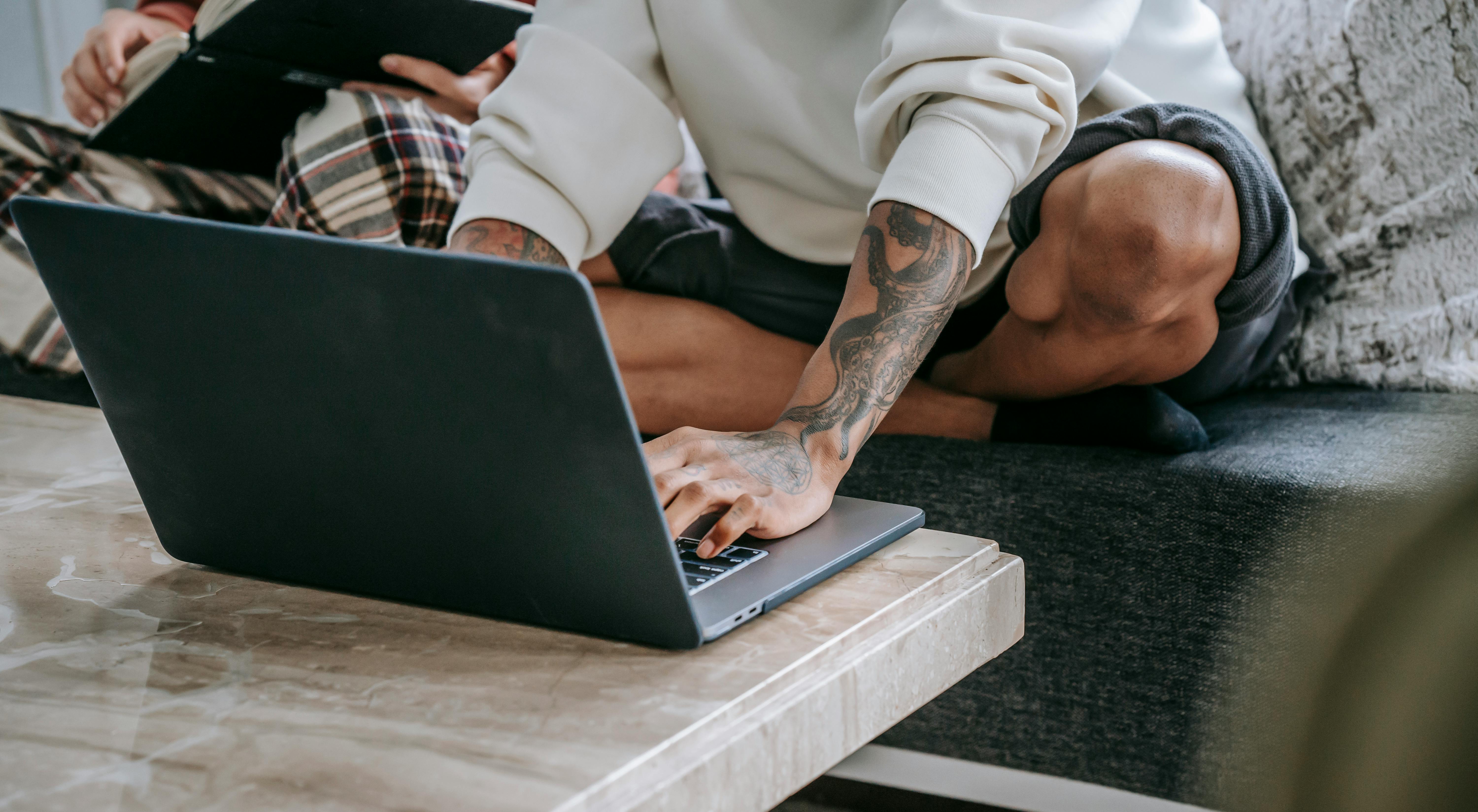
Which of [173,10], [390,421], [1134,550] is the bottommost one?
[1134,550]

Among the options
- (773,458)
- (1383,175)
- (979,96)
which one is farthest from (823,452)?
(1383,175)

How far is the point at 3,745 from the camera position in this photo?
32cm

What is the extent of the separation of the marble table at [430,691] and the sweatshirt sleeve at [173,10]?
118 cm

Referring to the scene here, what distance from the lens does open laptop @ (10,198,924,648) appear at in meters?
0.34

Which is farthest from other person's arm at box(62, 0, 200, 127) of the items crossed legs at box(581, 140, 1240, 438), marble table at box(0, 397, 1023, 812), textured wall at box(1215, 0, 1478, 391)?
textured wall at box(1215, 0, 1478, 391)

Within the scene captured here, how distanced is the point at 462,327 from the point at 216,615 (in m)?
0.20

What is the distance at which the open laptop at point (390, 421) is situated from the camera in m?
0.34

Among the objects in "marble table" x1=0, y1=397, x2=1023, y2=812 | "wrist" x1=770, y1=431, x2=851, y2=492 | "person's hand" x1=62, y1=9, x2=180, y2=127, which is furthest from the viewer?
"person's hand" x1=62, y1=9, x2=180, y2=127

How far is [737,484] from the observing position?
0.50m

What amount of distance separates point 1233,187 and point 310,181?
0.96 meters

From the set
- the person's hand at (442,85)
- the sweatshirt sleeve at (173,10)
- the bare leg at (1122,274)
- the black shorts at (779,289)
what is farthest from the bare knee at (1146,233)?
the sweatshirt sleeve at (173,10)

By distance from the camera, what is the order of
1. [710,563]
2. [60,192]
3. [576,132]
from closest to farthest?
[710,563]
[576,132]
[60,192]

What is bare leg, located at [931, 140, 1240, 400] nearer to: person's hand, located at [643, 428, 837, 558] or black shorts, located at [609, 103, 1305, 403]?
black shorts, located at [609, 103, 1305, 403]

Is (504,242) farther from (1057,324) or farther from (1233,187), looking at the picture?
(1233,187)
